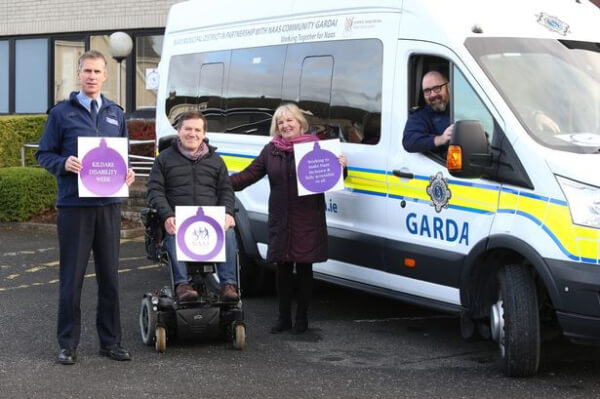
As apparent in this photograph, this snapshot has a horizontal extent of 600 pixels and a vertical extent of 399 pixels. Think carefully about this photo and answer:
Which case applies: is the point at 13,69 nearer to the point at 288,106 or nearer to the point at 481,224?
the point at 288,106

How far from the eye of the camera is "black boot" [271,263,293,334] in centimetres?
794

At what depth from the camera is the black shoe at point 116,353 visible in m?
6.96

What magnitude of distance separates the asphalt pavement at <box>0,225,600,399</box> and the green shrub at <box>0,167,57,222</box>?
5601 mm

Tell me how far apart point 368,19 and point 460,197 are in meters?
1.63

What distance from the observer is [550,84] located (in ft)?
21.9

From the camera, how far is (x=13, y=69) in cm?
2400

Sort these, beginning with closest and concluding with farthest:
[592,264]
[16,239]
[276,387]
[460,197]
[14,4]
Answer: [592,264], [276,387], [460,197], [16,239], [14,4]

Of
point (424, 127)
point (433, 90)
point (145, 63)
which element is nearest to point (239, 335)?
point (424, 127)

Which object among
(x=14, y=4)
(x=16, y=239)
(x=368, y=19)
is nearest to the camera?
(x=368, y=19)

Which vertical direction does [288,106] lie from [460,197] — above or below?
above

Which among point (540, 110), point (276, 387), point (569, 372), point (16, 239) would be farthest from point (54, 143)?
point (16, 239)

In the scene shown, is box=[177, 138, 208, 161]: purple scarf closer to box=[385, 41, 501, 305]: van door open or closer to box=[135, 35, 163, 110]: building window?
box=[385, 41, 501, 305]: van door open

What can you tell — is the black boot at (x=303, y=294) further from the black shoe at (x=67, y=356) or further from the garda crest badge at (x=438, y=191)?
the black shoe at (x=67, y=356)

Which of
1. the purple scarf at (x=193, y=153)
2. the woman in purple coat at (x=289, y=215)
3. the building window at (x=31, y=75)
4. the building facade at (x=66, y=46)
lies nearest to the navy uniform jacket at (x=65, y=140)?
the purple scarf at (x=193, y=153)
